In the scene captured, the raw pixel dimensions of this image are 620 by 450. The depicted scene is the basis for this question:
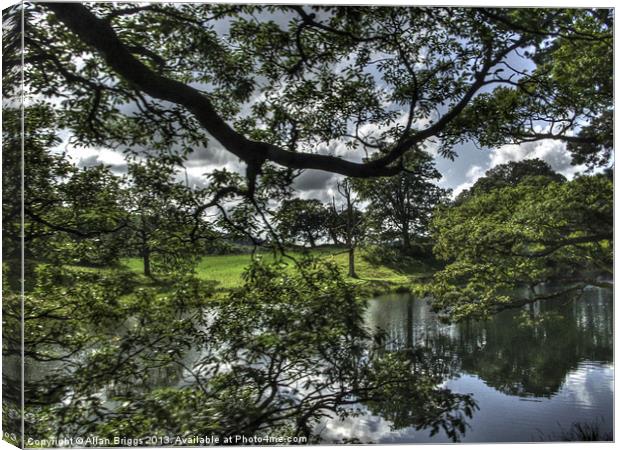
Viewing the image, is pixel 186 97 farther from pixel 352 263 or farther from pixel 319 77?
pixel 352 263

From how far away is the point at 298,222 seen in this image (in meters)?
3.35

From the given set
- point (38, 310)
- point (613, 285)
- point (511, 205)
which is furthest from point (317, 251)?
point (613, 285)

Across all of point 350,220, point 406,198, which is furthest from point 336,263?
point 406,198

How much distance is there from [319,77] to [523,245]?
2.10 meters

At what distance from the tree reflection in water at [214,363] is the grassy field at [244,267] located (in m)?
0.09

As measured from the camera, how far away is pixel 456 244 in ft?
11.7

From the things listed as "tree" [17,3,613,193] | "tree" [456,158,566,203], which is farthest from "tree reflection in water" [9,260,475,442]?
"tree" [456,158,566,203]

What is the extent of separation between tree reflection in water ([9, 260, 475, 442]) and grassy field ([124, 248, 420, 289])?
0.28 feet

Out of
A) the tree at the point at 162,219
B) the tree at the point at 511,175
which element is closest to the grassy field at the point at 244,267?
the tree at the point at 162,219

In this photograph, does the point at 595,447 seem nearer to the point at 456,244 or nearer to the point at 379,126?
the point at 456,244

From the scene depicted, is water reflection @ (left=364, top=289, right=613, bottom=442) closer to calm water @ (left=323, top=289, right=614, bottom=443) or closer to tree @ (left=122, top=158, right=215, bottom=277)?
calm water @ (left=323, top=289, right=614, bottom=443)

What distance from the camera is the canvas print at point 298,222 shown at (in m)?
3.16

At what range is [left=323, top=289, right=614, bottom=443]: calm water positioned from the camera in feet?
10.6

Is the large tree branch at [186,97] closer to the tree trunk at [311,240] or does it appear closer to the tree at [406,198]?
the tree at [406,198]
